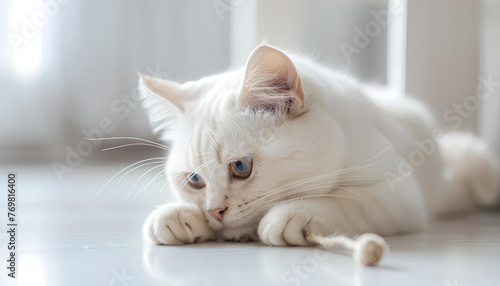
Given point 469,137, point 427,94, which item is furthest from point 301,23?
point 469,137

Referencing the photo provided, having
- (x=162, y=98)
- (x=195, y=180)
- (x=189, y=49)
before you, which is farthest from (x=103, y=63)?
(x=195, y=180)

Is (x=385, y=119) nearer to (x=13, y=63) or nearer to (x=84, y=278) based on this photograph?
(x=84, y=278)

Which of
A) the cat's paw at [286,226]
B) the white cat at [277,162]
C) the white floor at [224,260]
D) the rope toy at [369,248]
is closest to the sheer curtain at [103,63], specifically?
the white floor at [224,260]

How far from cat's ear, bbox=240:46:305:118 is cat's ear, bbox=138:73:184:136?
0.26 m

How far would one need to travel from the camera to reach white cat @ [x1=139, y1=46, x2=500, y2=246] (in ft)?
3.68

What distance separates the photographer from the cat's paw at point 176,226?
3.79ft

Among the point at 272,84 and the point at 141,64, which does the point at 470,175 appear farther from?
the point at 141,64

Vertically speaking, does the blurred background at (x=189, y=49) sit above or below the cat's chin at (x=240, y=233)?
above

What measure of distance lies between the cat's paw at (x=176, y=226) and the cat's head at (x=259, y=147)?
0.03 meters

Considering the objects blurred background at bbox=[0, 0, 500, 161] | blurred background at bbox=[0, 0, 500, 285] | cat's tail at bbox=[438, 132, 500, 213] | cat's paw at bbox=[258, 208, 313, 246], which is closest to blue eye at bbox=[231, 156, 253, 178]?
cat's paw at bbox=[258, 208, 313, 246]

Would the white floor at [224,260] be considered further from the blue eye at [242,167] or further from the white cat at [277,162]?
the blue eye at [242,167]

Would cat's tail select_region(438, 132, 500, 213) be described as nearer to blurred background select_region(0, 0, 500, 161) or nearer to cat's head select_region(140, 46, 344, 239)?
blurred background select_region(0, 0, 500, 161)

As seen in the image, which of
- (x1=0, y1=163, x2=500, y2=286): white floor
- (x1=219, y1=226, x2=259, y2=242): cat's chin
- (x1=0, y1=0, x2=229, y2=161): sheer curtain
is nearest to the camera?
(x1=0, y1=163, x2=500, y2=286): white floor

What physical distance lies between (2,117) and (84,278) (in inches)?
104
